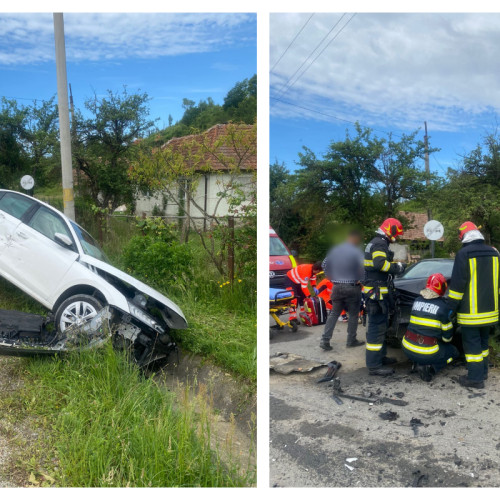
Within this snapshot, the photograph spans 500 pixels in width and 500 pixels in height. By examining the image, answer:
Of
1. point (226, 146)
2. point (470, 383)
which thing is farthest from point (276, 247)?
point (226, 146)

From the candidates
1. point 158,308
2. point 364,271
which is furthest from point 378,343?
point 158,308

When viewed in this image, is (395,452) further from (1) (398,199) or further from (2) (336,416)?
(1) (398,199)

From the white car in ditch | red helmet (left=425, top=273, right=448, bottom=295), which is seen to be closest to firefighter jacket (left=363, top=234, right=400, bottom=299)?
red helmet (left=425, top=273, right=448, bottom=295)

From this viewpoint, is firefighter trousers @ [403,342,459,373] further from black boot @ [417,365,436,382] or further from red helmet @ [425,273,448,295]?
red helmet @ [425,273,448,295]

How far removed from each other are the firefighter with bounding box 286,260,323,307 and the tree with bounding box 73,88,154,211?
2.18m

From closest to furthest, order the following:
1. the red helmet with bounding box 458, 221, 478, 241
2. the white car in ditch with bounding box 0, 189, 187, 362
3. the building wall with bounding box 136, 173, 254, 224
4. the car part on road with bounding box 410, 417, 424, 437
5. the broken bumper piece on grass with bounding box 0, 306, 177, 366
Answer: the car part on road with bounding box 410, 417, 424, 437
the red helmet with bounding box 458, 221, 478, 241
the broken bumper piece on grass with bounding box 0, 306, 177, 366
the white car in ditch with bounding box 0, 189, 187, 362
the building wall with bounding box 136, 173, 254, 224

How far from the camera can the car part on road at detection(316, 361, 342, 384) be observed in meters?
3.41

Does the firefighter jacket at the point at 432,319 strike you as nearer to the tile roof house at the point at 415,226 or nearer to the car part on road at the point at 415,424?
the tile roof house at the point at 415,226

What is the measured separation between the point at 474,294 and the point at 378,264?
68 cm

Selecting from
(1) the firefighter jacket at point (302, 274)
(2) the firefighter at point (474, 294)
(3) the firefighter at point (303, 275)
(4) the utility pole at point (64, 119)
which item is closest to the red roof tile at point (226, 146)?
(4) the utility pole at point (64, 119)

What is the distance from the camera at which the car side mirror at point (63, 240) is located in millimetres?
4289

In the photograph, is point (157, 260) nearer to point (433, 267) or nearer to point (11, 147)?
point (11, 147)

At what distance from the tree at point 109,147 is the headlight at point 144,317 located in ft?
5.05

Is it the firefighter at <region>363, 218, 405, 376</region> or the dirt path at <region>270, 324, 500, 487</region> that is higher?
the firefighter at <region>363, 218, 405, 376</region>
